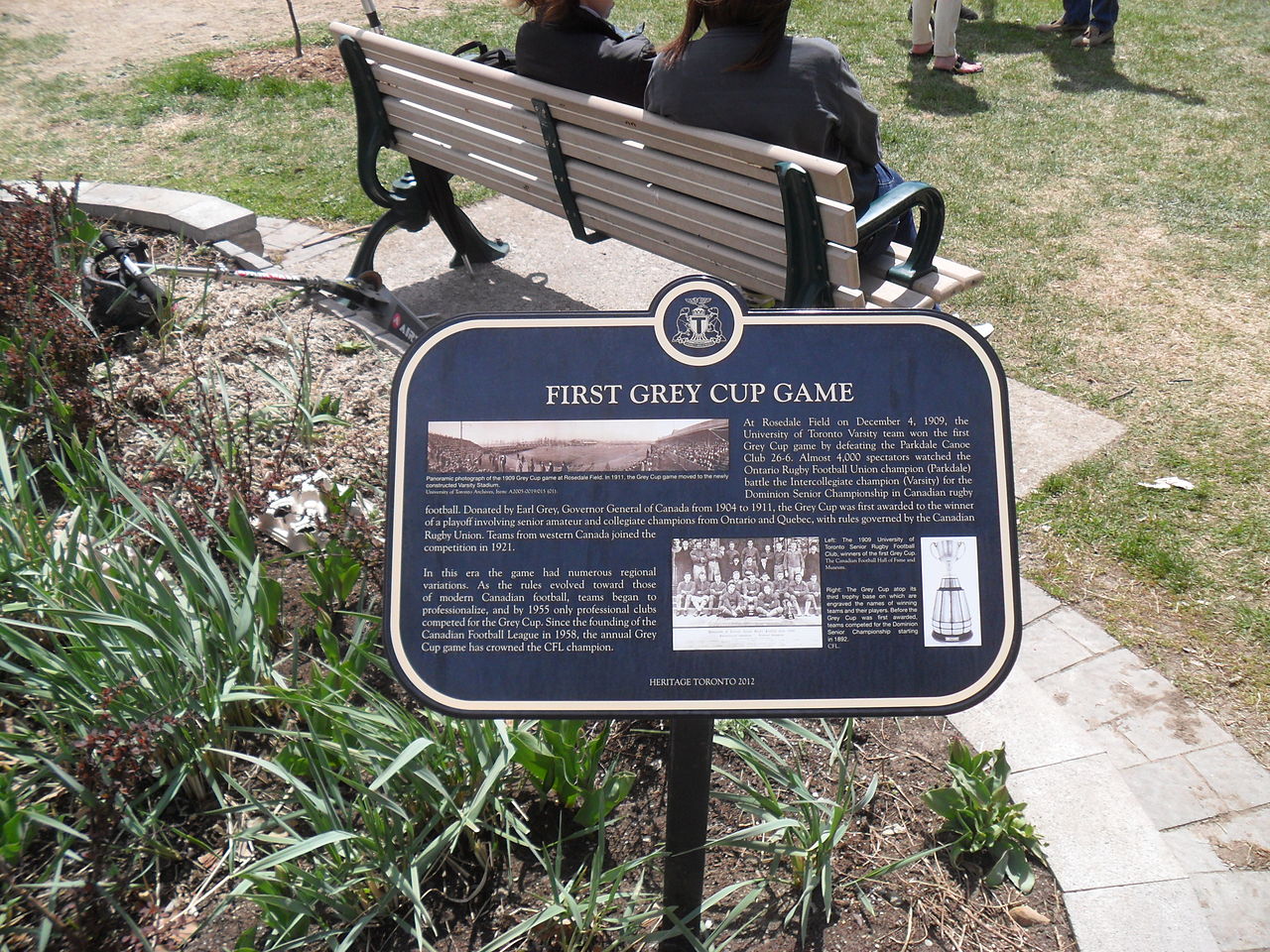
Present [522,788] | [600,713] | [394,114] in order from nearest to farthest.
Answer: [600,713], [522,788], [394,114]

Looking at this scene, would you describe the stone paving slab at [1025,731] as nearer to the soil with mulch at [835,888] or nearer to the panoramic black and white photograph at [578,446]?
the soil with mulch at [835,888]

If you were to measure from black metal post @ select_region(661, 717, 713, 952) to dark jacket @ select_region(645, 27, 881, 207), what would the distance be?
2.05 m

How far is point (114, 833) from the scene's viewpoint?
7.35 feet

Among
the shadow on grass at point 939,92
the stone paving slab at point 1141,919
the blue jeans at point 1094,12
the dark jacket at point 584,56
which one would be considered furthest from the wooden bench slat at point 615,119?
the blue jeans at point 1094,12

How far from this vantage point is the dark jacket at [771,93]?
10.3ft

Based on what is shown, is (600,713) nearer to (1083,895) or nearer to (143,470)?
(1083,895)

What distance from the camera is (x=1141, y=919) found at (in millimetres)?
2117

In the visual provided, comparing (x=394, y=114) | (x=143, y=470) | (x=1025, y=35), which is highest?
(x=394, y=114)

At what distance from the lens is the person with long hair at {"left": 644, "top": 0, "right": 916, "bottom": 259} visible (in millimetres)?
3125

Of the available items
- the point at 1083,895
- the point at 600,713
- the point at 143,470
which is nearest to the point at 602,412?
the point at 600,713

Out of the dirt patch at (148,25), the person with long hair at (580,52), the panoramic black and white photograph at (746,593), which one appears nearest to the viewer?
the panoramic black and white photograph at (746,593)

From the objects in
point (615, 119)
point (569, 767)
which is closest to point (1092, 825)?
point (569, 767)

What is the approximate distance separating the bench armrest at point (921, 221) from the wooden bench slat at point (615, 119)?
1.11 feet

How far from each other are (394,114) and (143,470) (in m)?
A: 2.15
